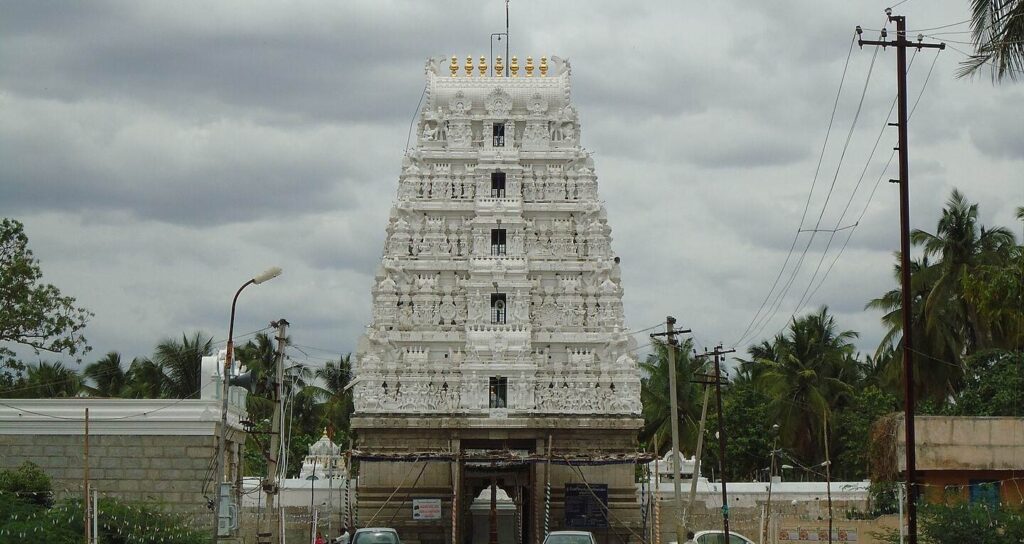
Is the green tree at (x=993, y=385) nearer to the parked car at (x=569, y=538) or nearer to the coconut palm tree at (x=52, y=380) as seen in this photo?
the parked car at (x=569, y=538)

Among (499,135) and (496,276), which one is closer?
→ (496,276)

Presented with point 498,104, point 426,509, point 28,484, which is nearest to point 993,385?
point 498,104

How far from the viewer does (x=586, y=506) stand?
5384cm

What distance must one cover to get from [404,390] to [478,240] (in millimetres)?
6912

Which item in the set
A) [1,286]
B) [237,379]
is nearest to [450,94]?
[1,286]

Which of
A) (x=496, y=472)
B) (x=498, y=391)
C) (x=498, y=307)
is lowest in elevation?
(x=496, y=472)

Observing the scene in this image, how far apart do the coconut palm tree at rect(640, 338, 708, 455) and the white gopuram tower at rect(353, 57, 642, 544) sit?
23.4 m

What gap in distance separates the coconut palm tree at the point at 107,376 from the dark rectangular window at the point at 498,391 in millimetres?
31689

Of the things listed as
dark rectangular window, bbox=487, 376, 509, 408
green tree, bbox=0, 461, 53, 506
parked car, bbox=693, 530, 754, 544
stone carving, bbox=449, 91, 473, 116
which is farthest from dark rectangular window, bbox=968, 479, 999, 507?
green tree, bbox=0, 461, 53, 506

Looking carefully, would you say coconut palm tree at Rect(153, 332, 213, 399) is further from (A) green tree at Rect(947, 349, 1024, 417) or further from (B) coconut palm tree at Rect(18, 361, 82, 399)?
(A) green tree at Rect(947, 349, 1024, 417)

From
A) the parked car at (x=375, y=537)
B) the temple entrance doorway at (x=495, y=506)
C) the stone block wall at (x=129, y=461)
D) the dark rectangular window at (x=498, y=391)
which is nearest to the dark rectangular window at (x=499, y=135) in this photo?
the dark rectangular window at (x=498, y=391)

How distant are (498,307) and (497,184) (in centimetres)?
545

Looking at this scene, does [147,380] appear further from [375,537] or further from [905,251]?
[905,251]

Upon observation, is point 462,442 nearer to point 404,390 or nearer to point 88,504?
point 404,390
